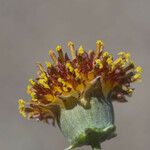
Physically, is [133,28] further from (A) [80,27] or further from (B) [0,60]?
(B) [0,60]

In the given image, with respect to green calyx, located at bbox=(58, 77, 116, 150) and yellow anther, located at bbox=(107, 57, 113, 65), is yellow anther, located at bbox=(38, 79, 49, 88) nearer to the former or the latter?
green calyx, located at bbox=(58, 77, 116, 150)

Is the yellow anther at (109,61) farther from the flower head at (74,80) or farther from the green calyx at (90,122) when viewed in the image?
the green calyx at (90,122)

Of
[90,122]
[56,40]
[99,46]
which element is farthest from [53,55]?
[56,40]

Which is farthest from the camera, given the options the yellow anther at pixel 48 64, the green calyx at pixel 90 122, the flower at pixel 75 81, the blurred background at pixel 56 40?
Result: the blurred background at pixel 56 40

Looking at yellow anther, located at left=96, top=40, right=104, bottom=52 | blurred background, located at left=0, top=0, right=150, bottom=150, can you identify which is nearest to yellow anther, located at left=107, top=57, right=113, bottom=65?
yellow anther, located at left=96, top=40, right=104, bottom=52

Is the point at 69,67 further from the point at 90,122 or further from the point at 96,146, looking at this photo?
the point at 96,146

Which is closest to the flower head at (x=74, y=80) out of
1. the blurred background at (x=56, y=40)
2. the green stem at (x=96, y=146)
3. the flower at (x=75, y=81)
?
the flower at (x=75, y=81)

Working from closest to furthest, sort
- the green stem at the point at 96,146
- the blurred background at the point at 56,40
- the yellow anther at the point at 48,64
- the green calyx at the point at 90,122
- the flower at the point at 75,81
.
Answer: the green stem at the point at 96,146 → the green calyx at the point at 90,122 → the flower at the point at 75,81 → the yellow anther at the point at 48,64 → the blurred background at the point at 56,40
